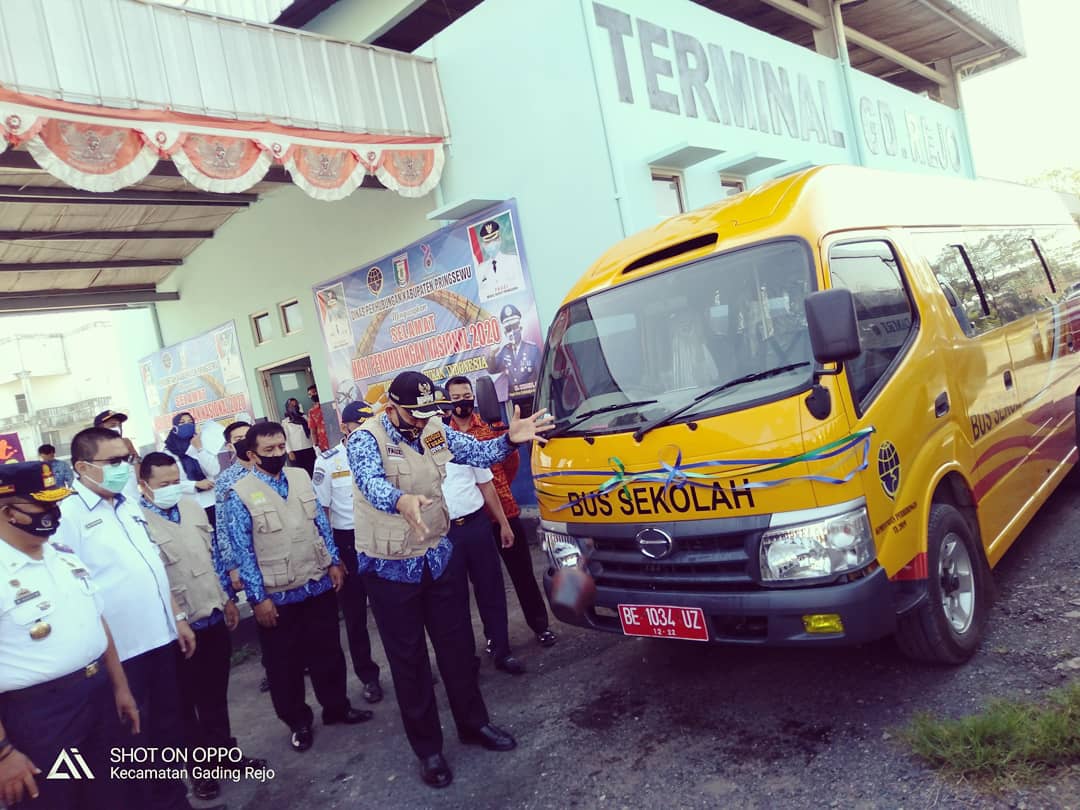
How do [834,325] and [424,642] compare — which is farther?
[424,642]

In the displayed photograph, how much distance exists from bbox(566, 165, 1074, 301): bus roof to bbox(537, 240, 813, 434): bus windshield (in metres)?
0.10

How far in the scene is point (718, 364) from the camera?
3453mm

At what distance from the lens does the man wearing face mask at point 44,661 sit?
2570mm

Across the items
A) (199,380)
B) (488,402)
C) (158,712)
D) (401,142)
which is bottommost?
(158,712)

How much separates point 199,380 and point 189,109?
8841mm

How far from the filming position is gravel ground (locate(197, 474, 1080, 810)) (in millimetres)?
2965

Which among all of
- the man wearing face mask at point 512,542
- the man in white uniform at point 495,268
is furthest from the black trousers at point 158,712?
the man in white uniform at point 495,268

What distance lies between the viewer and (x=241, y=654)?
20.7 feet

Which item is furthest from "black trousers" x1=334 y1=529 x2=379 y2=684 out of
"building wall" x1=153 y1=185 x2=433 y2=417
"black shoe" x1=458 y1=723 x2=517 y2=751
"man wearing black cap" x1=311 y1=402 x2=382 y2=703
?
"building wall" x1=153 y1=185 x2=433 y2=417

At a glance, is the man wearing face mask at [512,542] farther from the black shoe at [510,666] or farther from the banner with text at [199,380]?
the banner with text at [199,380]

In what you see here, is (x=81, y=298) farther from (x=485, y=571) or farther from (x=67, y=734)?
(x=67, y=734)

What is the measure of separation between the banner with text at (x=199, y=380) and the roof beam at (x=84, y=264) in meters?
1.55

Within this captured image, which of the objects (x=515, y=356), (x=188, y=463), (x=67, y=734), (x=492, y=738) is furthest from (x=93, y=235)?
(x=492, y=738)

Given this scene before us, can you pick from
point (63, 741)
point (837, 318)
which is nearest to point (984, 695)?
point (837, 318)
